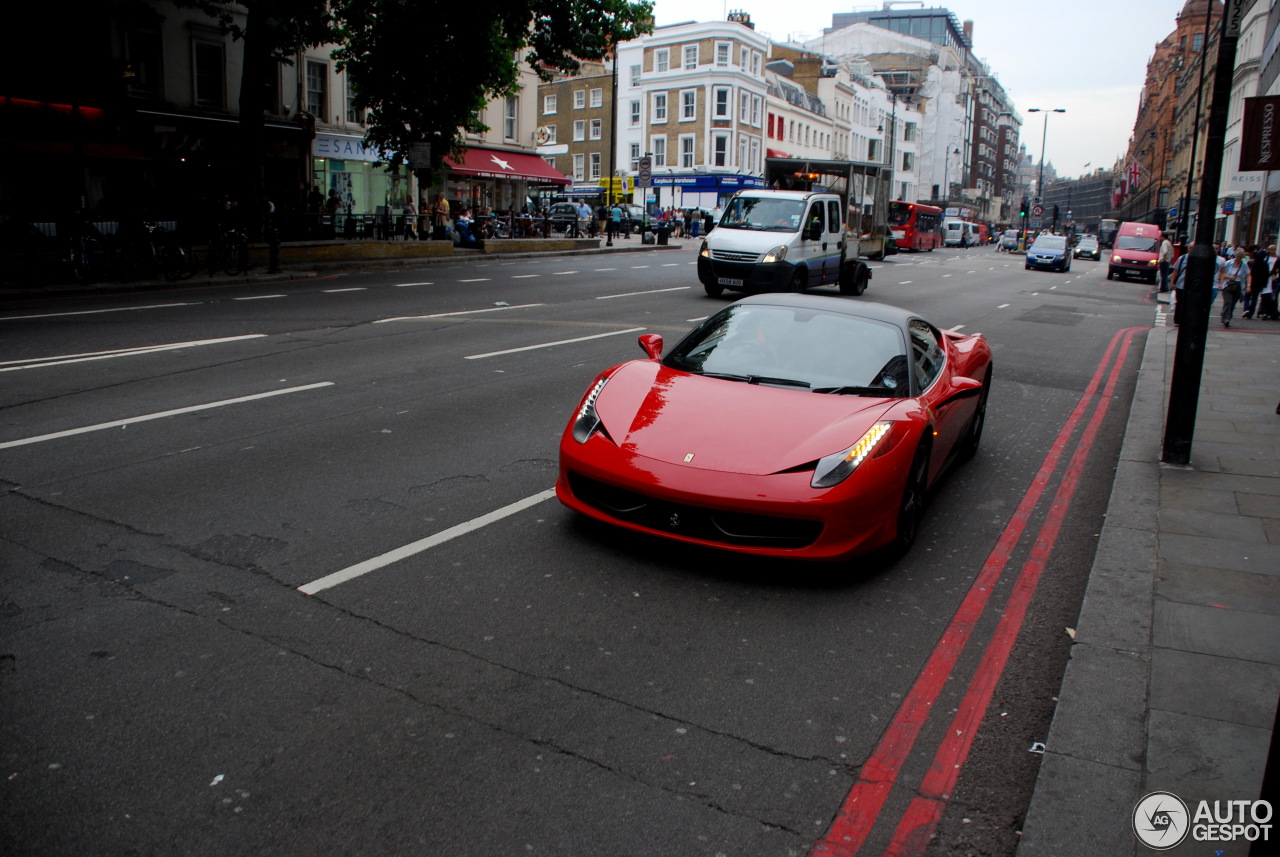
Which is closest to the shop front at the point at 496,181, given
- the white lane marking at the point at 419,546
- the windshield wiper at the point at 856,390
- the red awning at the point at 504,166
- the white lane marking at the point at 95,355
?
the red awning at the point at 504,166

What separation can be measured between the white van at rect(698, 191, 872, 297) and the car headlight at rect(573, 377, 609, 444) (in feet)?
45.2

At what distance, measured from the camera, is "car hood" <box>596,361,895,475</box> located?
16.4 feet

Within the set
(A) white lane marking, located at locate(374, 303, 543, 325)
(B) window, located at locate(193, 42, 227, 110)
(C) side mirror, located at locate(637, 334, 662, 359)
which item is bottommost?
(A) white lane marking, located at locate(374, 303, 543, 325)

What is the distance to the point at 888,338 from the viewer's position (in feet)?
20.8

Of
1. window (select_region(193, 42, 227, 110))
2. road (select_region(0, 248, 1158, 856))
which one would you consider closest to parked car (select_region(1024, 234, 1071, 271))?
window (select_region(193, 42, 227, 110))

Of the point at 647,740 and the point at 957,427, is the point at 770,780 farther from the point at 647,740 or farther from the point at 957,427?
the point at 957,427

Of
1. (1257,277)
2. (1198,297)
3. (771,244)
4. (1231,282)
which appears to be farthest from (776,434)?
(1257,277)

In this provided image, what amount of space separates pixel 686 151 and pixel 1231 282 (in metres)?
53.9

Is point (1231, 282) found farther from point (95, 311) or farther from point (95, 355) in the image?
point (95, 311)

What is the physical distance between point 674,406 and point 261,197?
22.1 meters

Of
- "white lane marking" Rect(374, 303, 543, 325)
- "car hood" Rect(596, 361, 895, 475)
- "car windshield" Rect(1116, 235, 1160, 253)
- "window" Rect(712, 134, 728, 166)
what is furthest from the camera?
"window" Rect(712, 134, 728, 166)

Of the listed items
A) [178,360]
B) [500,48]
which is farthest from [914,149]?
[178,360]

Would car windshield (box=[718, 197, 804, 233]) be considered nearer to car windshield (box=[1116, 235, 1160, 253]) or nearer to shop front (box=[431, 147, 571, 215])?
shop front (box=[431, 147, 571, 215])

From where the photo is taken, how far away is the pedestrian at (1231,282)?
2075 centimetres
